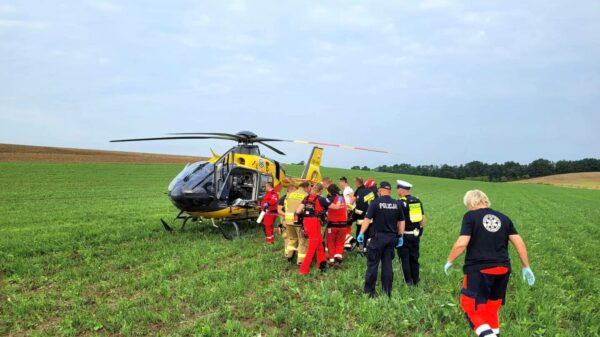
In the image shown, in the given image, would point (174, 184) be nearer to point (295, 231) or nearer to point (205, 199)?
point (205, 199)

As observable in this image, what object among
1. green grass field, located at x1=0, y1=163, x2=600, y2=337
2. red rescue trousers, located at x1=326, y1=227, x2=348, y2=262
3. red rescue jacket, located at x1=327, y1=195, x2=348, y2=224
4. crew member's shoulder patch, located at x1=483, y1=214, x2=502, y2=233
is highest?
crew member's shoulder patch, located at x1=483, y1=214, x2=502, y2=233

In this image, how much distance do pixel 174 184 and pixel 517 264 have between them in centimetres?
887

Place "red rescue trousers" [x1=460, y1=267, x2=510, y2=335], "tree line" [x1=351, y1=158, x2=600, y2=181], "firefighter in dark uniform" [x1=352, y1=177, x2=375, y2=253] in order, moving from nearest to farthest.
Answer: "red rescue trousers" [x1=460, y1=267, x2=510, y2=335], "firefighter in dark uniform" [x1=352, y1=177, x2=375, y2=253], "tree line" [x1=351, y1=158, x2=600, y2=181]

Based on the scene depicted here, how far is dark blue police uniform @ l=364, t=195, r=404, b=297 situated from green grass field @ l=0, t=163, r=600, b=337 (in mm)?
325

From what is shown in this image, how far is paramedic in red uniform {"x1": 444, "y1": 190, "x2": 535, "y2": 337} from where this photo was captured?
4.48 m

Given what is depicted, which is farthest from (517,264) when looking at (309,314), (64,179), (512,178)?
(512,178)

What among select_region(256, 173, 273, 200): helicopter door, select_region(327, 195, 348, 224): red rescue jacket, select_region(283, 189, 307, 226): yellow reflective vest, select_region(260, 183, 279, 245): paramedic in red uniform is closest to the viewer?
select_region(327, 195, 348, 224): red rescue jacket

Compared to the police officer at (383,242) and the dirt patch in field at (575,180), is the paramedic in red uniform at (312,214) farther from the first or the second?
the dirt patch in field at (575,180)

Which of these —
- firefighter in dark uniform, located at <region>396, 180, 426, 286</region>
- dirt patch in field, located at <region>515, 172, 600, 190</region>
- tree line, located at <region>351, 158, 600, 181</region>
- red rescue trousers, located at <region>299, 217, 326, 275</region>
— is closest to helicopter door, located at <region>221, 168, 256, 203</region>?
red rescue trousers, located at <region>299, 217, 326, 275</region>

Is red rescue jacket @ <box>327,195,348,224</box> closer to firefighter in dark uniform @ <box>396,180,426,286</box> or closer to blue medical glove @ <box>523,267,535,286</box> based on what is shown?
firefighter in dark uniform @ <box>396,180,426,286</box>

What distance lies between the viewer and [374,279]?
6.52 m

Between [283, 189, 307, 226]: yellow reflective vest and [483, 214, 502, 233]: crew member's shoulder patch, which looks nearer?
[483, 214, 502, 233]: crew member's shoulder patch

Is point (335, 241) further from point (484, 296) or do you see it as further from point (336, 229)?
point (484, 296)

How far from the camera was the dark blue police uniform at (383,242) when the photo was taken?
6551 millimetres
